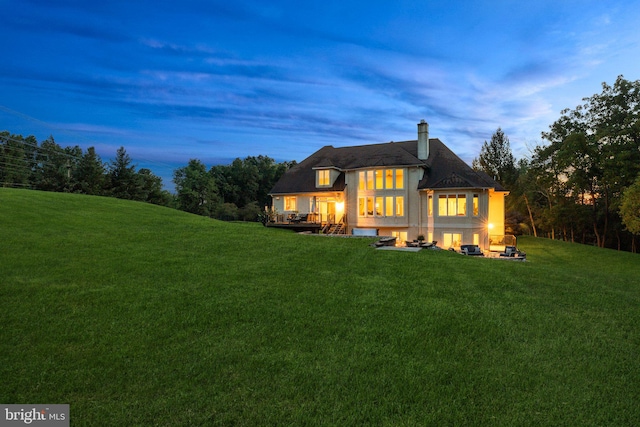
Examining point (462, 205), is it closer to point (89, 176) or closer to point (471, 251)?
point (471, 251)

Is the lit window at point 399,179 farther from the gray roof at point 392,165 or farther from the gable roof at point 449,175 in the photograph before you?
the gable roof at point 449,175

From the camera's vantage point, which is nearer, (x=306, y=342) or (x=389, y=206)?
(x=306, y=342)

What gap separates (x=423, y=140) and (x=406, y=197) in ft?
16.9

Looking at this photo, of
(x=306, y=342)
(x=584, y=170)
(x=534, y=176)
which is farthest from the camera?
(x=534, y=176)

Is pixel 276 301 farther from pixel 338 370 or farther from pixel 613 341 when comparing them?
pixel 613 341

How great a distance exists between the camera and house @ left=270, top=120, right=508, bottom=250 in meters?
23.0

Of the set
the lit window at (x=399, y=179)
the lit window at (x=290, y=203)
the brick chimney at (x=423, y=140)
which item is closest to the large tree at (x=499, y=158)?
the brick chimney at (x=423, y=140)

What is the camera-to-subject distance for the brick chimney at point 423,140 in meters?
26.0

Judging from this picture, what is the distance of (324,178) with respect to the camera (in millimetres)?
27375

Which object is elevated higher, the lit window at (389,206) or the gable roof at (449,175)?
the gable roof at (449,175)

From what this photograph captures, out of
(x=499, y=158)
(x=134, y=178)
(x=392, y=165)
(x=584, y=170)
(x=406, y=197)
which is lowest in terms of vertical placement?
(x=406, y=197)

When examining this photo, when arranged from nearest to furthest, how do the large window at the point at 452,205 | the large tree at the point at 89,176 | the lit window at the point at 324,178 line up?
the large window at the point at 452,205 → the lit window at the point at 324,178 → the large tree at the point at 89,176

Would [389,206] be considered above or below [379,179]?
below

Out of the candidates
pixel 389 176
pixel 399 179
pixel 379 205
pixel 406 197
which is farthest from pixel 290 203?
pixel 406 197
